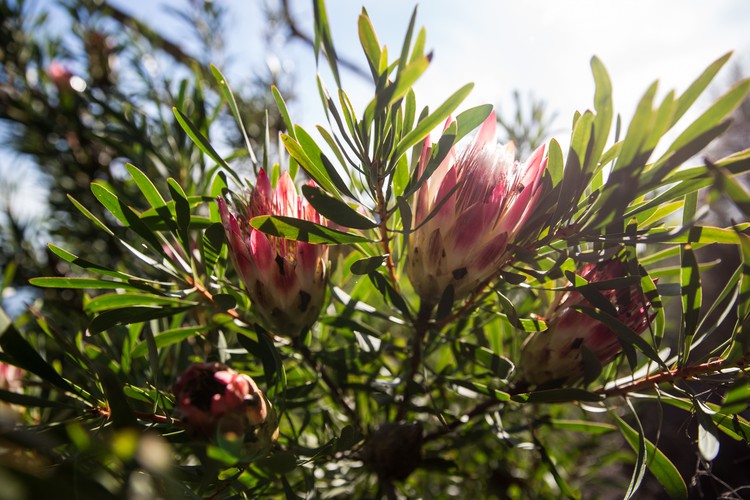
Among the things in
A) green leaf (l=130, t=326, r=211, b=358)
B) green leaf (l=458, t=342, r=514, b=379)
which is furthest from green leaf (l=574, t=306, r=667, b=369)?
green leaf (l=130, t=326, r=211, b=358)

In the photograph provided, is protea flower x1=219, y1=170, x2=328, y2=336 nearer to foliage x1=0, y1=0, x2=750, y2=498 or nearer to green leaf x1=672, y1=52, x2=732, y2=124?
foliage x1=0, y1=0, x2=750, y2=498

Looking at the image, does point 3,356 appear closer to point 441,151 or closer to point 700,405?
point 441,151

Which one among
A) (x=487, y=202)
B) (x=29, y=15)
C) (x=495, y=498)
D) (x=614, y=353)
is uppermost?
(x=29, y=15)

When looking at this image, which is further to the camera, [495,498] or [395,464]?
[495,498]

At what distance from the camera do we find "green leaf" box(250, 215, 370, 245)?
310 mm

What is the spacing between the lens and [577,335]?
0.39m

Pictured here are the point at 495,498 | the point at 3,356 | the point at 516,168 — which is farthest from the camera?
the point at 495,498

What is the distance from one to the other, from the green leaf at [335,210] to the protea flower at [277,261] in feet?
0.26

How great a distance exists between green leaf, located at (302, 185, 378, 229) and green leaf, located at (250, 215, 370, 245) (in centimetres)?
1

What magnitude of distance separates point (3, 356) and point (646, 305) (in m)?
0.44

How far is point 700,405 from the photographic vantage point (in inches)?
12.5

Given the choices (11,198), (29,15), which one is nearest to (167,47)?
(29,15)

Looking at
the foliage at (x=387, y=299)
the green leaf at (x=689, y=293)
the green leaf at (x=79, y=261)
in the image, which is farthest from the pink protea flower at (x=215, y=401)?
the green leaf at (x=689, y=293)

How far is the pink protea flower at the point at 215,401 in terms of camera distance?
12.0 inches
